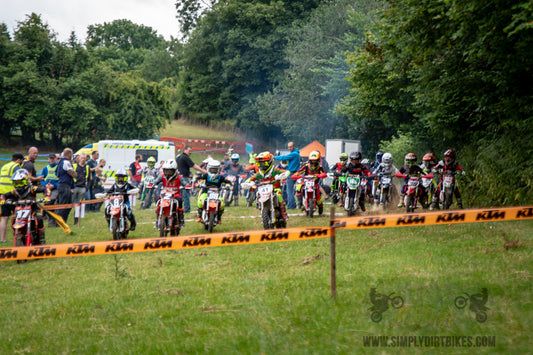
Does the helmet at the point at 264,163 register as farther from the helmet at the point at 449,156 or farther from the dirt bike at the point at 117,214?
the helmet at the point at 449,156

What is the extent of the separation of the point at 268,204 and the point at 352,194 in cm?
348

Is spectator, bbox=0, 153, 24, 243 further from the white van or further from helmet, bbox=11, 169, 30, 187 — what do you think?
the white van

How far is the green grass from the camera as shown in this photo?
213 inches

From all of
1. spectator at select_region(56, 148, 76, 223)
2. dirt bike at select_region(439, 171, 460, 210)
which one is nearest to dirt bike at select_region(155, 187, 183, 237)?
spectator at select_region(56, 148, 76, 223)

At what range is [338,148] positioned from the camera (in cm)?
A: 2861

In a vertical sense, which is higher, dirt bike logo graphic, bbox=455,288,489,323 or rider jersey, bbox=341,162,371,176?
rider jersey, bbox=341,162,371,176

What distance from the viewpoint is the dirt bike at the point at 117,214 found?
12.3 m

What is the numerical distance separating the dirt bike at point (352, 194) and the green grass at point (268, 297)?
13.7 ft

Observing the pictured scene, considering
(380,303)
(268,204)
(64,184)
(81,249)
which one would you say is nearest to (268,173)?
(268,204)

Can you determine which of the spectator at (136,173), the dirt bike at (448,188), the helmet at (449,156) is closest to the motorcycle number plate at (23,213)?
the dirt bike at (448,188)

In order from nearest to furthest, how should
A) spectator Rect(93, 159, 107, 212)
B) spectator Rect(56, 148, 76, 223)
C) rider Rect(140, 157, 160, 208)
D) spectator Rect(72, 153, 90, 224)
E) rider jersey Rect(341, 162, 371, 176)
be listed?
rider jersey Rect(341, 162, 371, 176)
spectator Rect(56, 148, 76, 223)
spectator Rect(72, 153, 90, 224)
spectator Rect(93, 159, 107, 212)
rider Rect(140, 157, 160, 208)

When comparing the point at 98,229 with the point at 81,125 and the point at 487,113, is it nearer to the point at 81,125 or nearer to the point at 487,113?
the point at 487,113

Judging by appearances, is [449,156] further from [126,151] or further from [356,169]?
[126,151]

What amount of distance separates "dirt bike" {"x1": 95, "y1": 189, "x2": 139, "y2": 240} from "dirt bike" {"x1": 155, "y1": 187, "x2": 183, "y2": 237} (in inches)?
27.0
